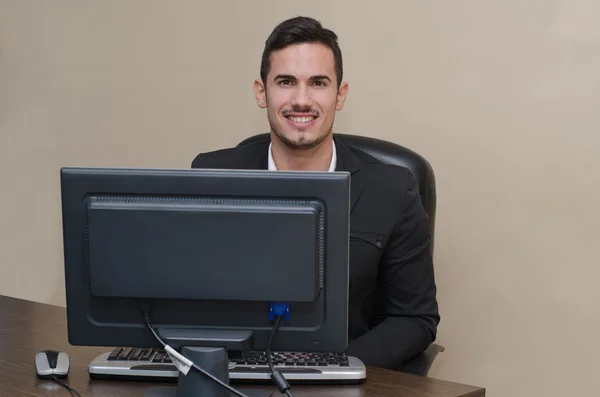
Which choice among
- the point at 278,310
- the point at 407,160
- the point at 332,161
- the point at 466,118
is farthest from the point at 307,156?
the point at 278,310

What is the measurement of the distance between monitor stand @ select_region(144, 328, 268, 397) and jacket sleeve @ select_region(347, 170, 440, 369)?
2.10 feet

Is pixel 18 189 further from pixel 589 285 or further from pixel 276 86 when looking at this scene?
pixel 589 285

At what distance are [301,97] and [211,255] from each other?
37.7 inches

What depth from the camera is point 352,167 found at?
7.55ft

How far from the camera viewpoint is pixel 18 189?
3.72 meters

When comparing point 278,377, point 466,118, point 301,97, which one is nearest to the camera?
point 278,377

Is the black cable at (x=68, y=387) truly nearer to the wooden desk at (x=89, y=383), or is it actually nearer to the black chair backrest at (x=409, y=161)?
the wooden desk at (x=89, y=383)

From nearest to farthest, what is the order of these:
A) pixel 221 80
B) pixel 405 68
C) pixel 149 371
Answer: pixel 149 371 < pixel 405 68 < pixel 221 80

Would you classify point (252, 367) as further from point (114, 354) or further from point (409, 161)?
point (409, 161)

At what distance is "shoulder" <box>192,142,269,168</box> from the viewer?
245 centimetres

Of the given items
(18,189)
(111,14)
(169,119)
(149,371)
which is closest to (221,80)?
(169,119)

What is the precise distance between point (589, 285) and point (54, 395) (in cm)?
162

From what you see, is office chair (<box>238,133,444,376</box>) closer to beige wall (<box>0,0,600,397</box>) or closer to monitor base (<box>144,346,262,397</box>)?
beige wall (<box>0,0,600,397</box>)

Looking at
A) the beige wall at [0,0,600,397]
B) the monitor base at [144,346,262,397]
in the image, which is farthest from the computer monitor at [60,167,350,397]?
the beige wall at [0,0,600,397]
